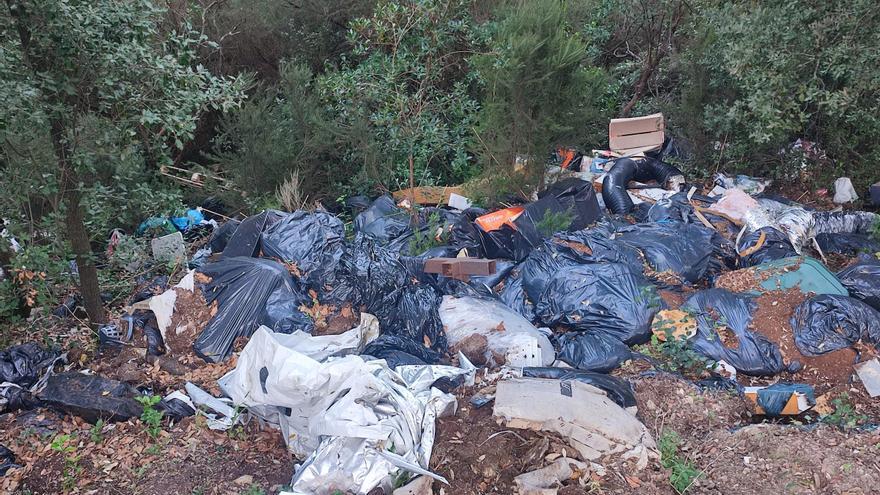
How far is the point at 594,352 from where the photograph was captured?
4.11m

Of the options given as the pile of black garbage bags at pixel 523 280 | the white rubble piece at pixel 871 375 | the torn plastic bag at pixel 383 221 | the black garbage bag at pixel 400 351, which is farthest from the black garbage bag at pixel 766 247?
the torn plastic bag at pixel 383 221

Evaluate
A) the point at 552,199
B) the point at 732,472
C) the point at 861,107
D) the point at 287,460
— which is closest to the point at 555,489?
the point at 732,472

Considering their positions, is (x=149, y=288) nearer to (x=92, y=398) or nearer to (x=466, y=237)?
(x=92, y=398)

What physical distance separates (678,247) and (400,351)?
2.64 m

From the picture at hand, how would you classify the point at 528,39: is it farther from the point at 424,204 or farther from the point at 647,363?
the point at 647,363

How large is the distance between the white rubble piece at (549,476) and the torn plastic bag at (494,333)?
1.07 metres

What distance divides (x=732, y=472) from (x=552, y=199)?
345 centimetres

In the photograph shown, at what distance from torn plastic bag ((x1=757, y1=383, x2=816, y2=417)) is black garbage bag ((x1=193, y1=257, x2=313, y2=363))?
2.93 meters

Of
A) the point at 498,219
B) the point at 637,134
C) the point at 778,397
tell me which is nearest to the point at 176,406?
the point at 498,219

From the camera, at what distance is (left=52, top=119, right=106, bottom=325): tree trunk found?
400cm

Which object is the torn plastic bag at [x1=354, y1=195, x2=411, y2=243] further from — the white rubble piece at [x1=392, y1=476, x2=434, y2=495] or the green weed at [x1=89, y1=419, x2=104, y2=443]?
the white rubble piece at [x1=392, y1=476, x2=434, y2=495]

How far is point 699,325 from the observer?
4262 mm

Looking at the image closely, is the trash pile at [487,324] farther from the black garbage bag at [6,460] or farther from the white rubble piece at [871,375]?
the black garbage bag at [6,460]

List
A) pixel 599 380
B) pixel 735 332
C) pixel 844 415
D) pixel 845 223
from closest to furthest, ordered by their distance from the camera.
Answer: pixel 844 415 → pixel 599 380 → pixel 735 332 → pixel 845 223
